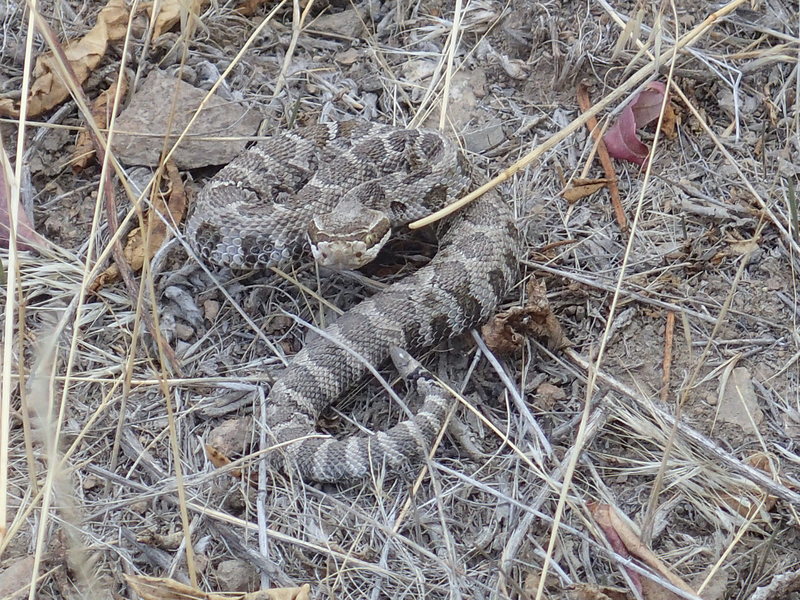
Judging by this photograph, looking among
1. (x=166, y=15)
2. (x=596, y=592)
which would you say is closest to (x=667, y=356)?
(x=596, y=592)

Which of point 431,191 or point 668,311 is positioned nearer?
point 668,311

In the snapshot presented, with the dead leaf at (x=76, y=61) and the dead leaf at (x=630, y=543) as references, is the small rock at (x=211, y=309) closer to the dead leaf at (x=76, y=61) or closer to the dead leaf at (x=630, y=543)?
the dead leaf at (x=76, y=61)

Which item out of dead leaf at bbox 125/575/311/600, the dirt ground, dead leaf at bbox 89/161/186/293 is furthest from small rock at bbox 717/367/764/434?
dead leaf at bbox 89/161/186/293

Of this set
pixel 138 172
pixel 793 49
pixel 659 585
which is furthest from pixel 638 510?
pixel 138 172

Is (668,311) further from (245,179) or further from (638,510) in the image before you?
(245,179)

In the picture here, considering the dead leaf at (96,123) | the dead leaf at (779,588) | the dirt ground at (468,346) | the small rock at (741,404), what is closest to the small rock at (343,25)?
the dirt ground at (468,346)

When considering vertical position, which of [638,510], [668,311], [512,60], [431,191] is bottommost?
[638,510]

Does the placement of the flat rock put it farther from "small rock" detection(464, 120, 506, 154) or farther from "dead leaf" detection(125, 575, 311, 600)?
"dead leaf" detection(125, 575, 311, 600)
